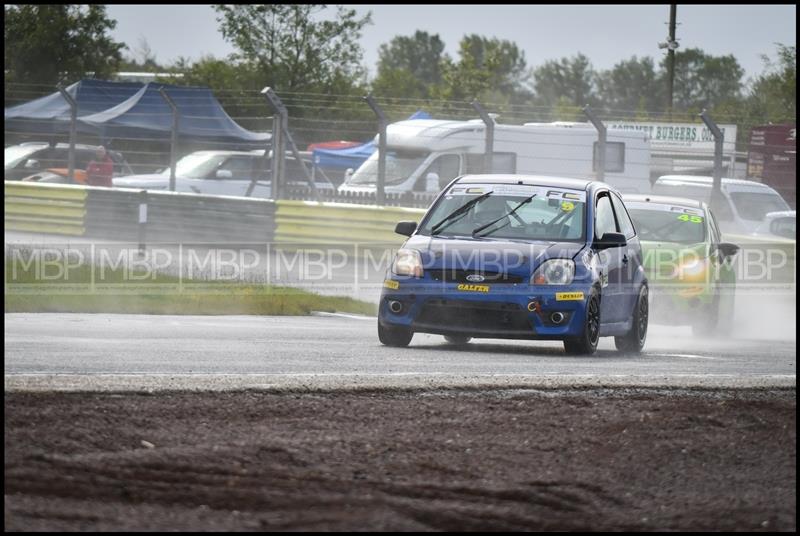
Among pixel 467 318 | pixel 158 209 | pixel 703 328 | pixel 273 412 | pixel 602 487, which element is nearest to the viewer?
pixel 602 487

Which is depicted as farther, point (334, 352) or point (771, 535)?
point (334, 352)

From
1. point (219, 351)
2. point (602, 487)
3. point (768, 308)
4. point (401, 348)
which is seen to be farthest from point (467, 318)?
point (768, 308)

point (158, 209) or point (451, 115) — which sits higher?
point (451, 115)

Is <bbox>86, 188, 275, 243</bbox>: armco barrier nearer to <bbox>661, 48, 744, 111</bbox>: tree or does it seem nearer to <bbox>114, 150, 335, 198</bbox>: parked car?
<bbox>114, 150, 335, 198</bbox>: parked car

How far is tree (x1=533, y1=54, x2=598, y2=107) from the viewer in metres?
146

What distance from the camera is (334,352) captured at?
10523 mm

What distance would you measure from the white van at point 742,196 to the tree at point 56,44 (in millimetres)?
24612

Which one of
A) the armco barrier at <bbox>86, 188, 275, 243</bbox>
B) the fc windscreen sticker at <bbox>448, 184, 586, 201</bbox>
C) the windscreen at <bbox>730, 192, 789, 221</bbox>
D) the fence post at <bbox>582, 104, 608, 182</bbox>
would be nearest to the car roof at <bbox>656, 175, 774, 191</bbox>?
the windscreen at <bbox>730, 192, 789, 221</bbox>

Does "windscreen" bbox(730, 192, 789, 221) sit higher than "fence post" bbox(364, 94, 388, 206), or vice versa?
"fence post" bbox(364, 94, 388, 206)

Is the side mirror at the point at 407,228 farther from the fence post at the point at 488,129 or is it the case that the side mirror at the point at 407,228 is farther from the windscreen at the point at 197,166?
the windscreen at the point at 197,166

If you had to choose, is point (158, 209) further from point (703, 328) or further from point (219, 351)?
point (219, 351)

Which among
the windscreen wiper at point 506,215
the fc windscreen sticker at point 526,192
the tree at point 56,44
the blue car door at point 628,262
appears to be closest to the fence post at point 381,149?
the blue car door at point 628,262

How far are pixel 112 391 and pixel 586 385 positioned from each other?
8.76 feet

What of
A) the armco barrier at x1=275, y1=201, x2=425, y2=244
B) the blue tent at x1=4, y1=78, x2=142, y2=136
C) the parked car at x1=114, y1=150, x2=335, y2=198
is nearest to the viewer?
the armco barrier at x1=275, y1=201, x2=425, y2=244
